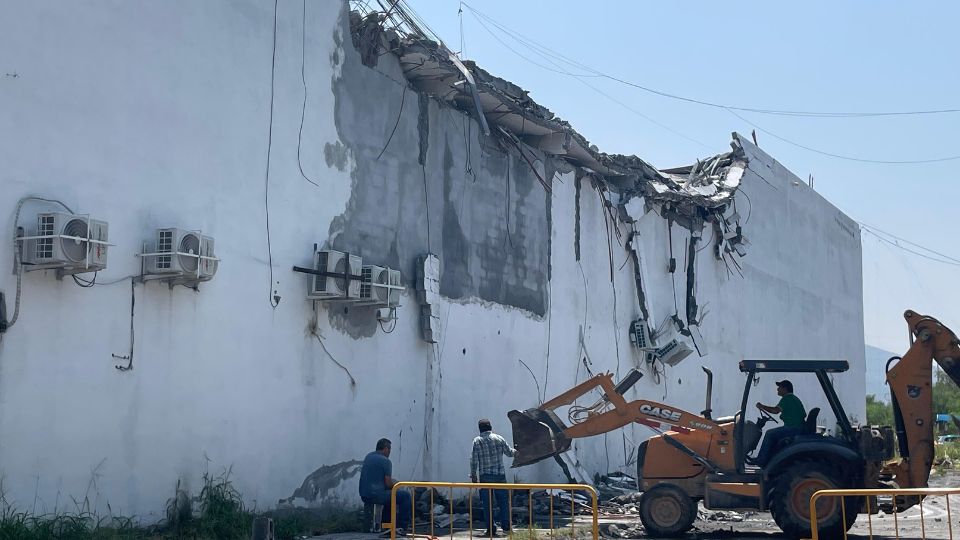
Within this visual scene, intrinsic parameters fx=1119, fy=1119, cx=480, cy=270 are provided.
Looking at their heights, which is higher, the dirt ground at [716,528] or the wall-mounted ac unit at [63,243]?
the wall-mounted ac unit at [63,243]

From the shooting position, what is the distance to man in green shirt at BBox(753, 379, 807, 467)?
13781mm

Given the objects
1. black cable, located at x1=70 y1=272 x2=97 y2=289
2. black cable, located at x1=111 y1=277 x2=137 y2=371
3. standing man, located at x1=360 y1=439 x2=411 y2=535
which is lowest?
standing man, located at x1=360 y1=439 x2=411 y2=535

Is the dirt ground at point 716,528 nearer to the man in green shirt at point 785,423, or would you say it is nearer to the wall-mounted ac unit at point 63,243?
the man in green shirt at point 785,423

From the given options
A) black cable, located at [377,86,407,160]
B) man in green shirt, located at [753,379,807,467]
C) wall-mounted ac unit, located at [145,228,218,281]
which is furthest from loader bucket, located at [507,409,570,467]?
wall-mounted ac unit, located at [145,228,218,281]

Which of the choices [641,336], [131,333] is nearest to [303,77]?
[131,333]

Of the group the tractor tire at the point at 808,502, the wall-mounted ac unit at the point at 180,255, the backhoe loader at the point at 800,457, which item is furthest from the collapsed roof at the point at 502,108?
the tractor tire at the point at 808,502

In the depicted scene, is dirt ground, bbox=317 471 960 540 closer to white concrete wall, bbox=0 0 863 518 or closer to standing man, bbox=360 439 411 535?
standing man, bbox=360 439 411 535

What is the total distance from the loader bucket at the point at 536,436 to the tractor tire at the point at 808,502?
3.30m

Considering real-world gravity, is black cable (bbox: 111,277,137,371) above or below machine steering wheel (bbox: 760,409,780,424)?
above

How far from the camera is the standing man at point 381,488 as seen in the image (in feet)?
43.9

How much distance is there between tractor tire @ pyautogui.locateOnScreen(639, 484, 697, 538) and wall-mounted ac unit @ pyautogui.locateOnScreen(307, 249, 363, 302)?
4706 millimetres

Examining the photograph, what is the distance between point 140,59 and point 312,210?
3293mm

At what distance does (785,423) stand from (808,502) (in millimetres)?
1095

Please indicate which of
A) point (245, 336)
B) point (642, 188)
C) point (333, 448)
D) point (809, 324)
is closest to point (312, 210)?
point (245, 336)
